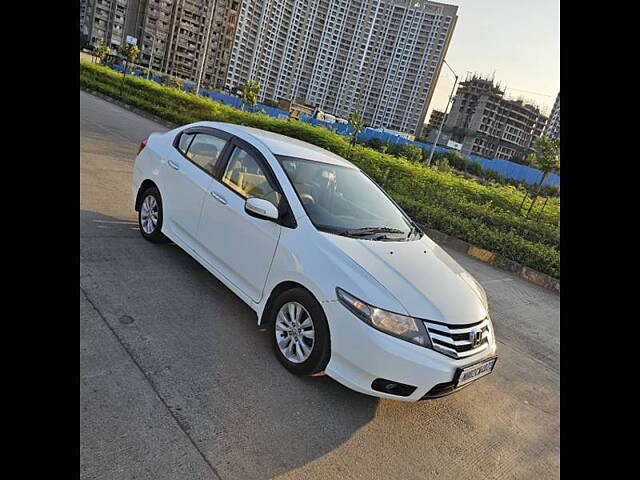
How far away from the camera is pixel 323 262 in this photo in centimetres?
303

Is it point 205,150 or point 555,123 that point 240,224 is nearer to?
point 205,150

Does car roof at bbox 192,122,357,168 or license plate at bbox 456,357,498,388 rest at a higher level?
car roof at bbox 192,122,357,168

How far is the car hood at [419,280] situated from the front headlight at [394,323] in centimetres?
5

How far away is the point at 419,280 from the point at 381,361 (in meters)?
0.71

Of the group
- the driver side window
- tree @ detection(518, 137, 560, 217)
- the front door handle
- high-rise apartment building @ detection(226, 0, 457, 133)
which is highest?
high-rise apartment building @ detection(226, 0, 457, 133)

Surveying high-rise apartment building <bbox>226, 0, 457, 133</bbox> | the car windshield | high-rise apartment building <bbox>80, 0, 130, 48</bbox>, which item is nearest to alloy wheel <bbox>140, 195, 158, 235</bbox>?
the car windshield

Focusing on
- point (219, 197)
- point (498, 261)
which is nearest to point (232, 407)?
point (219, 197)

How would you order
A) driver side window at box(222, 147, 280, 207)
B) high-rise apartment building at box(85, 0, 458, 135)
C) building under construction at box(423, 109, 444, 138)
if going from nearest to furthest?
driver side window at box(222, 147, 280, 207)
high-rise apartment building at box(85, 0, 458, 135)
building under construction at box(423, 109, 444, 138)

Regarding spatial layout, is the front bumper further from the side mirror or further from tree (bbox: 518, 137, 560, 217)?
tree (bbox: 518, 137, 560, 217)

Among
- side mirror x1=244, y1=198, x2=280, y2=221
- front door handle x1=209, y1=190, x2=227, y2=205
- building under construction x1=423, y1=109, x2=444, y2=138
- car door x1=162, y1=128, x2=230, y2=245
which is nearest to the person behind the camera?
side mirror x1=244, y1=198, x2=280, y2=221

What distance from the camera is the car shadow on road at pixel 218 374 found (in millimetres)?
2496

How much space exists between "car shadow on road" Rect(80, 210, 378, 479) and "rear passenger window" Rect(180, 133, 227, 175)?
112 centimetres

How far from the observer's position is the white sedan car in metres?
2.76

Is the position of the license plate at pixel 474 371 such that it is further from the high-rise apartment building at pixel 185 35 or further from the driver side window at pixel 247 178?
the high-rise apartment building at pixel 185 35
